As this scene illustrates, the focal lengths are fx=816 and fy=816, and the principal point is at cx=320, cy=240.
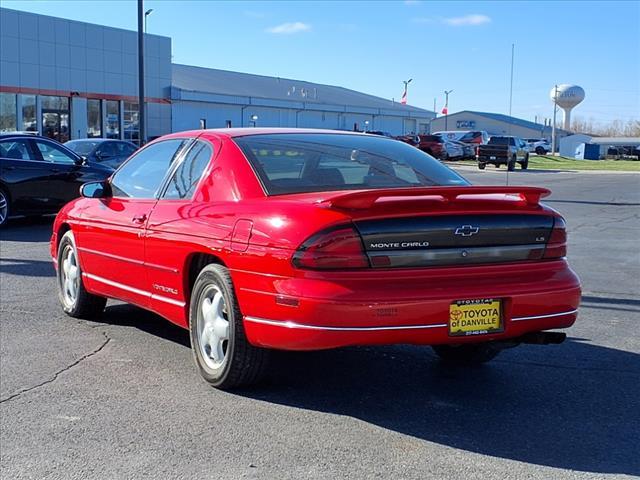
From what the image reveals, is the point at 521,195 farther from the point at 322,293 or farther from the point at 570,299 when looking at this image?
the point at 322,293

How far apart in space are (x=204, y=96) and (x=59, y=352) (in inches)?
1665

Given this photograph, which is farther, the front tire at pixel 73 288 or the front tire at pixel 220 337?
the front tire at pixel 73 288

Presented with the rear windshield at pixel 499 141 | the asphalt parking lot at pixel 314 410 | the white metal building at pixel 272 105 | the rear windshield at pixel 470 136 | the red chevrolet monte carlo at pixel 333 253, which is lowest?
the asphalt parking lot at pixel 314 410

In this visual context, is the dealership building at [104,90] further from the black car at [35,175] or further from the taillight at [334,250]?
the taillight at [334,250]

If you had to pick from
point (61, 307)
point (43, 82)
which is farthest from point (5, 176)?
point (43, 82)

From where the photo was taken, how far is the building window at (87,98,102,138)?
4156 cm

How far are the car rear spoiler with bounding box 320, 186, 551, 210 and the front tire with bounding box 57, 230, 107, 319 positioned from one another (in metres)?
3.21

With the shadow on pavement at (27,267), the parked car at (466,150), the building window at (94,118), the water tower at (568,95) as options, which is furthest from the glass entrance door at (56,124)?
the water tower at (568,95)

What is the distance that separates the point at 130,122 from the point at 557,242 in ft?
136

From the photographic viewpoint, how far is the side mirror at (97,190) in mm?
6531

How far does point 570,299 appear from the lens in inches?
191

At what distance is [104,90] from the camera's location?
42.4 metres

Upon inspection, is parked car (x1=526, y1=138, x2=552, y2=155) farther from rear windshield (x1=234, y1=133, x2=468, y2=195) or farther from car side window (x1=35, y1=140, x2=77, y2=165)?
rear windshield (x1=234, y1=133, x2=468, y2=195)

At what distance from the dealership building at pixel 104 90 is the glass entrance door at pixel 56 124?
0.16ft
